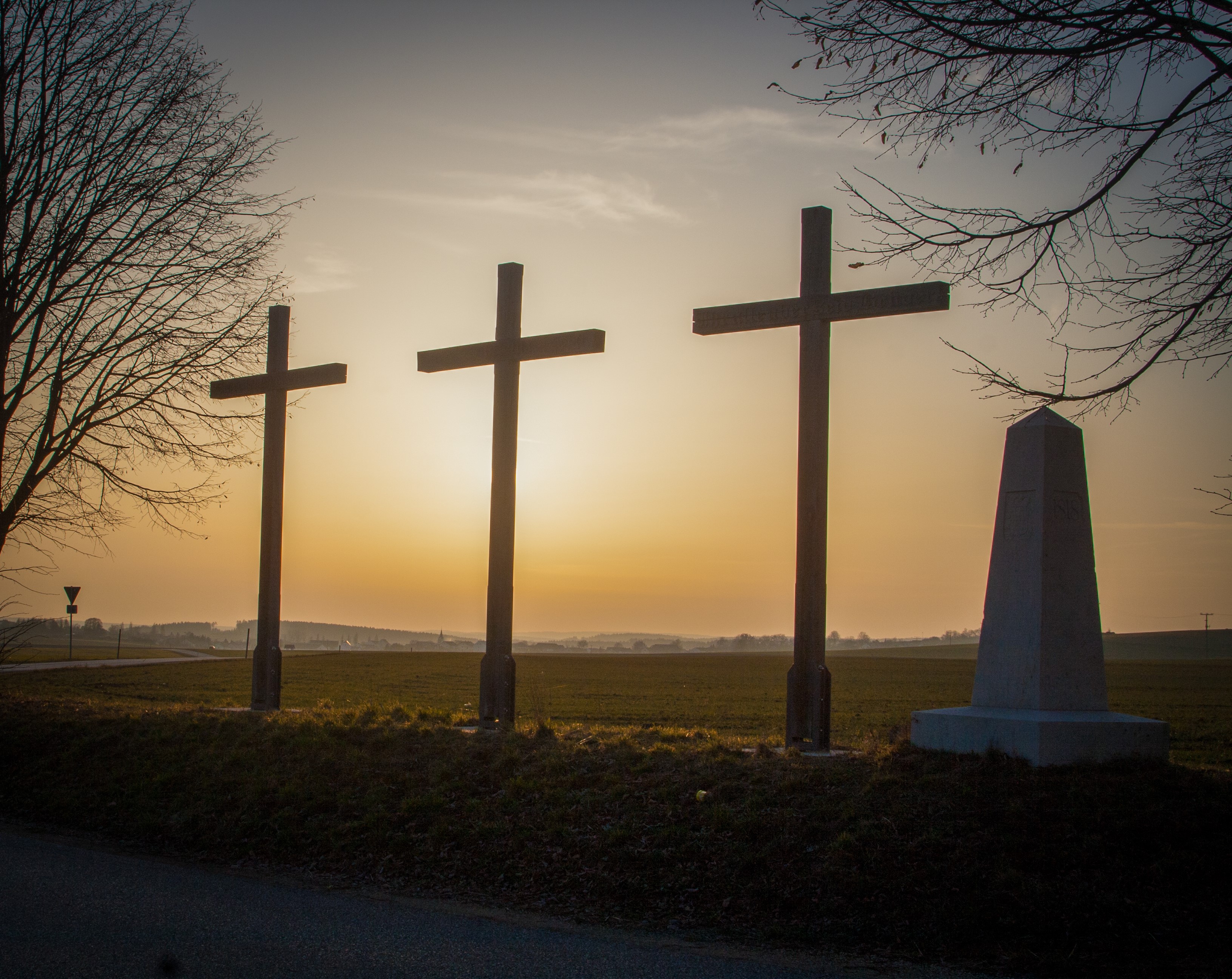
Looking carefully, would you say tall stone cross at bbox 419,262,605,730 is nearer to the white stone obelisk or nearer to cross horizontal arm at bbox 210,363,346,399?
cross horizontal arm at bbox 210,363,346,399

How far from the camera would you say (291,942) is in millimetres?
5035

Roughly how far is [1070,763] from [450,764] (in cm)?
460

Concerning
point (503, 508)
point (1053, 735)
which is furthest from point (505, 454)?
point (1053, 735)

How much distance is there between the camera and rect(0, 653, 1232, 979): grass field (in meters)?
4.95

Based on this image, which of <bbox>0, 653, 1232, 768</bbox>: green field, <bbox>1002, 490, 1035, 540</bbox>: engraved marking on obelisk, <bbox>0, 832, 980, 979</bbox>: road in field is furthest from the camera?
<bbox>0, 653, 1232, 768</bbox>: green field

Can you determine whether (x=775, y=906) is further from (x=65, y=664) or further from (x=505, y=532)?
(x=65, y=664)

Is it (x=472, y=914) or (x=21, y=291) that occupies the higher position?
(x=21, y=291)

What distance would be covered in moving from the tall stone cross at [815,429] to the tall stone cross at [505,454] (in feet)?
7.75

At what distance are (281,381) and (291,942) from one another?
349 inches

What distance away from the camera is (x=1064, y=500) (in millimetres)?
7527

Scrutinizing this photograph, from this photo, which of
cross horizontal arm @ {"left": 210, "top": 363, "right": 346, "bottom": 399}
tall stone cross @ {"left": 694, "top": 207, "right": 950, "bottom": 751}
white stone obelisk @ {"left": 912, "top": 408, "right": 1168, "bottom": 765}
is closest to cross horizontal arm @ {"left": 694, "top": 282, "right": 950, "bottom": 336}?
tall stone cross @ {"left": 694, "top": 207, "right": 950, "bottom": 751}

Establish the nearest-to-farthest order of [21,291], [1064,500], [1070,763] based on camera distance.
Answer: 1. [1070,763]
2. [1064,500]
3. [21,291]

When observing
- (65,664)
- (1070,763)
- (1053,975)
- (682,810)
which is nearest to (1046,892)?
(1053,975)

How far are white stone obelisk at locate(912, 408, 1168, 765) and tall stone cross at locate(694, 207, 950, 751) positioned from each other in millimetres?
946
